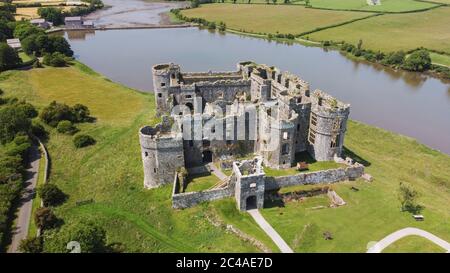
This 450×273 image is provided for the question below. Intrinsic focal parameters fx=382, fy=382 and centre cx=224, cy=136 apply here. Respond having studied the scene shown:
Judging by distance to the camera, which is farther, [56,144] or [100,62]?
[100,62]

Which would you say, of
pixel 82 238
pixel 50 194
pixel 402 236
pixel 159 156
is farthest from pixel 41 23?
pixel 402 236

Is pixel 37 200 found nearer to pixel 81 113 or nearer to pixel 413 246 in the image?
pixel 81 113

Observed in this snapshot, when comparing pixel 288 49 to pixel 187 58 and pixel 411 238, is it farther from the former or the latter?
pixel 411 238

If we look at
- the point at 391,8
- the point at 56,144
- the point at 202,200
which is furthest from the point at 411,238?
the point at 391,8

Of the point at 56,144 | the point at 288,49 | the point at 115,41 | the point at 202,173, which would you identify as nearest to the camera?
the point at 202,173

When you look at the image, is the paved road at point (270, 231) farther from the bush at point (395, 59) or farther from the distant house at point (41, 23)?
the distant house at point (41, 23)

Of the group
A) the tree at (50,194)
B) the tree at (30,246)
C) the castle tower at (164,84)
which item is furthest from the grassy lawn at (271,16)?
the tree at (30,246)
